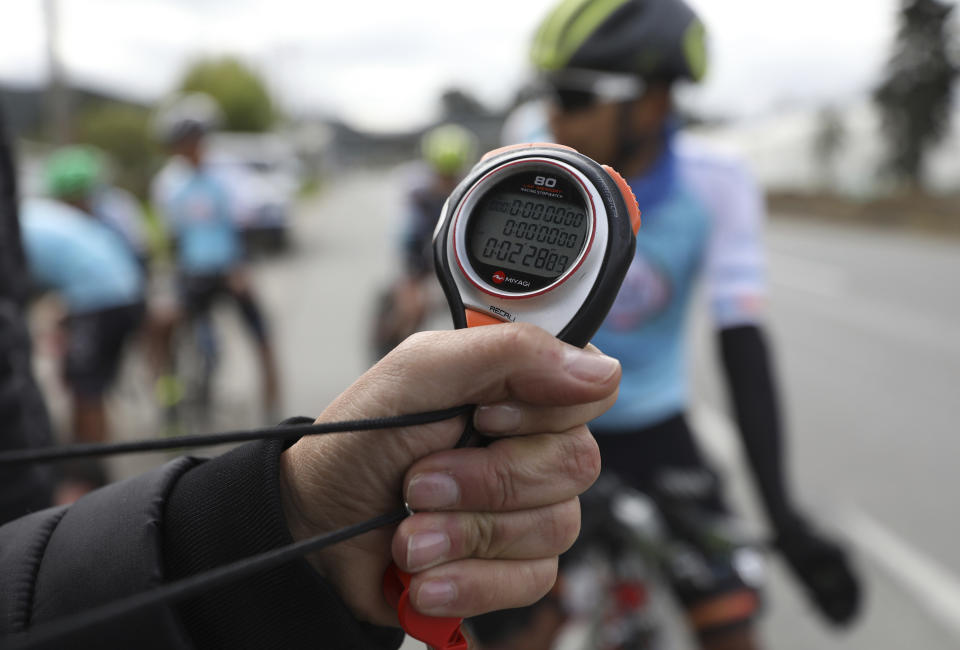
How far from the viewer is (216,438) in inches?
28.0

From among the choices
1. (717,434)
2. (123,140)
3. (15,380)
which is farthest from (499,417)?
(123,140)

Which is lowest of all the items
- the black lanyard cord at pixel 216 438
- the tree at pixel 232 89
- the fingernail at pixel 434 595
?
the fingernail at pixel 434 595

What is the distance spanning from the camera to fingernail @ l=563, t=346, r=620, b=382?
702mm

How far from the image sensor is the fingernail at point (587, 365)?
70 centimetres

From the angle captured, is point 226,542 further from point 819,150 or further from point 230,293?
point 819,150

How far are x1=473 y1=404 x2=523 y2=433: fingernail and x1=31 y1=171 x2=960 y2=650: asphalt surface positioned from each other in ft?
4.59

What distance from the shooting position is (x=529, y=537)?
79 cm

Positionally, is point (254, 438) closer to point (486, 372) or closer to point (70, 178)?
point (486, 372)

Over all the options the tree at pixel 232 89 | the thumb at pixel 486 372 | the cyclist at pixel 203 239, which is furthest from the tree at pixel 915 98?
the tree at pixel 232 89

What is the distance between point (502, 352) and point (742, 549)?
4.54ft

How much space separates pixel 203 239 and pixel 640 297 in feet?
15.2

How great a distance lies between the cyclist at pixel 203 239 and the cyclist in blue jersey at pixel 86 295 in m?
1.62

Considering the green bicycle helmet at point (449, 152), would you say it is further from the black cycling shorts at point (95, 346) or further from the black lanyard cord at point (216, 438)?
the black lanyard cord at point (216, 438)

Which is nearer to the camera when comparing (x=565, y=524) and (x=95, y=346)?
(x=565, y=524)
